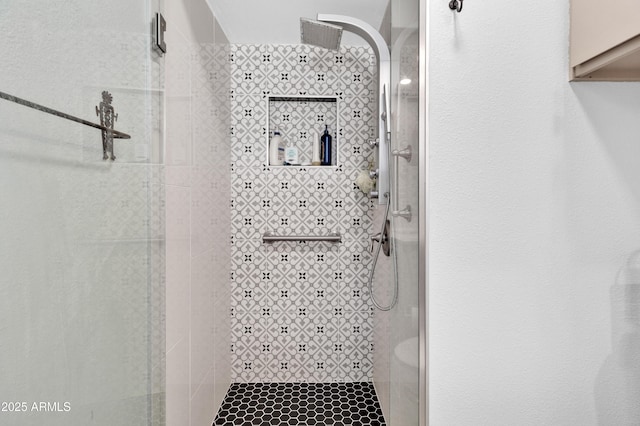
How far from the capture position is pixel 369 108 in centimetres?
245

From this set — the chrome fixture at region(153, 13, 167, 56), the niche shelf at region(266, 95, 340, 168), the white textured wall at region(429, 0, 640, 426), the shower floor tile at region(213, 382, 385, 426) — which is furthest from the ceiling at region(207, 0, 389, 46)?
the shower floor tile at region(213, 382, 385, 426)

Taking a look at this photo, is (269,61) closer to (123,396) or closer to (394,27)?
(394,27)

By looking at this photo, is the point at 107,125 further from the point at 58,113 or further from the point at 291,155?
the point at 291,155

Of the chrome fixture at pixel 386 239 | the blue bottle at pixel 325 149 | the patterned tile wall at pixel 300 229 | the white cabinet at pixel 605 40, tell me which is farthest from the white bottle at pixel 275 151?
the white cabinet at pixel 605 40

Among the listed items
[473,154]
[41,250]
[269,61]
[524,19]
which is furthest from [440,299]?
[269,61]

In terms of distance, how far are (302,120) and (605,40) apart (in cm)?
177

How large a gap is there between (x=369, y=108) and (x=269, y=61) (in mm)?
674

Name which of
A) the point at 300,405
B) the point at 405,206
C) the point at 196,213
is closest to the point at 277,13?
the point at 196,213

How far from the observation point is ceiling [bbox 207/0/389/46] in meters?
1.98

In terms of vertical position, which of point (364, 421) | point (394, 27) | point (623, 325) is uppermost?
point (394, 27)

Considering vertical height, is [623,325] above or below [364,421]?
above

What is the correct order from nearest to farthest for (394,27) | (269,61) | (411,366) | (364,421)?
(411,366) < (394,27) < (364,421) < (269,61)

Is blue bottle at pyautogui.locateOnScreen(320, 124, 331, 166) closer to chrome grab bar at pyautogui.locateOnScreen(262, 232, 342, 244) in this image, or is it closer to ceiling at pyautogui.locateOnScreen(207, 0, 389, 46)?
chrome grab bar at pyautogui.locateOnScreen(262, 232, 342, 244)

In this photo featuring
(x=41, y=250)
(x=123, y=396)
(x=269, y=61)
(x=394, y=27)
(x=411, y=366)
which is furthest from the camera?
(x=269, y=61)
